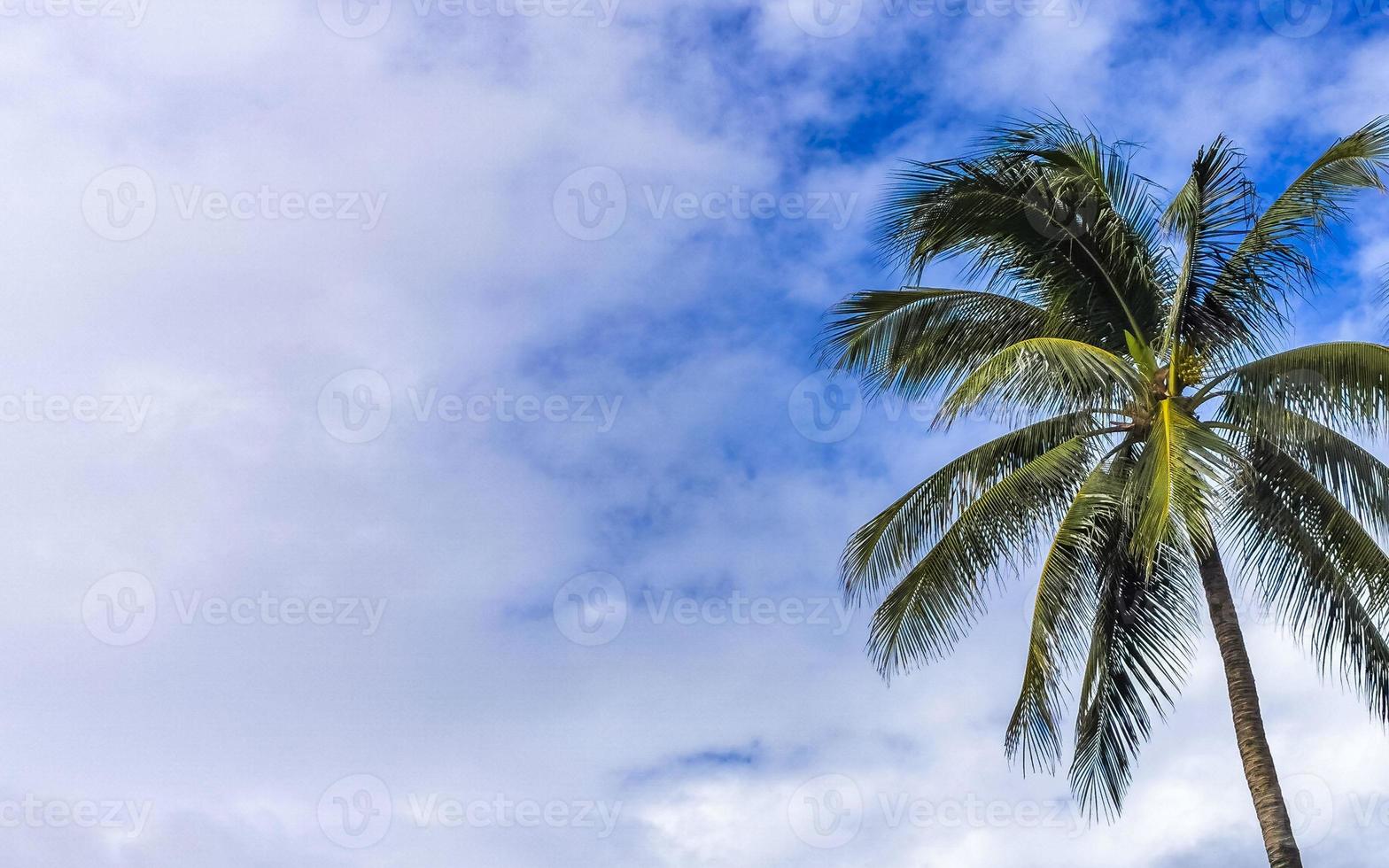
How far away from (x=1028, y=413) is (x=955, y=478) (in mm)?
1105

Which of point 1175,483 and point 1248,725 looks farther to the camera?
point 1248,725

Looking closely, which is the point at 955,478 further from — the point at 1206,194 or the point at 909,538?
the point at 1206,194

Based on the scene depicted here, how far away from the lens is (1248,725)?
515 inches

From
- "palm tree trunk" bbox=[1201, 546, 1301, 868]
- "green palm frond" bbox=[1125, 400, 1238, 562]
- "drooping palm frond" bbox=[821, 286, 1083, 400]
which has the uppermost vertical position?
"drooping palm frond" bbox=[821, 286, 1083, 400]

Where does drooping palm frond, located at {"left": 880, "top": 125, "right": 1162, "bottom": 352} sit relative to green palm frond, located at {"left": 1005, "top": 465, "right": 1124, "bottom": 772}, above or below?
above

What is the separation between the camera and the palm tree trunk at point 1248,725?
493 inches

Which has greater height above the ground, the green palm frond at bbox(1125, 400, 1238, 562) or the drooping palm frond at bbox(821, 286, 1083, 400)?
the drooping palm frond at bbox(821, 286, 1083, 400)

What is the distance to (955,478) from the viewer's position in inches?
595

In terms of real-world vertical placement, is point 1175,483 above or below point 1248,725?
above

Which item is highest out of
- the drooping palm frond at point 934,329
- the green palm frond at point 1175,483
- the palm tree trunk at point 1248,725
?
the drooping palm frond at point 934,329

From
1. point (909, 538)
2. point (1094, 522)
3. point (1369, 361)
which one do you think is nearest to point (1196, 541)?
point (1094, 522)

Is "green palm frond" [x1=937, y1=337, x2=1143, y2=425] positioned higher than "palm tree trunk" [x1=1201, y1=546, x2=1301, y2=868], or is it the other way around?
"green palm frond" [x1=937, y1=337, x2=1143, y2=425]

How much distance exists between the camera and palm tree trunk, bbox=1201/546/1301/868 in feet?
41.1

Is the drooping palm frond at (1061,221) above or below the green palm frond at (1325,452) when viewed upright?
above
